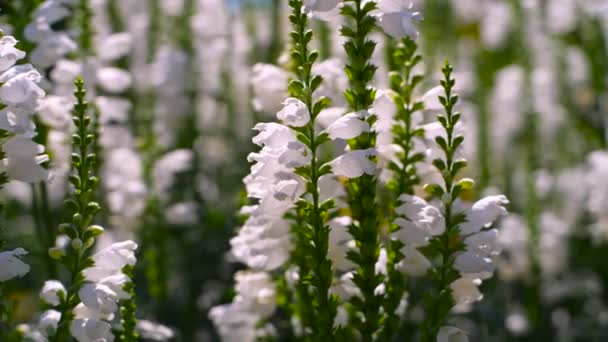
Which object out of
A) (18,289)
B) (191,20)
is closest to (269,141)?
(18,289)

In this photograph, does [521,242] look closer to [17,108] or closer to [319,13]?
[319,13]

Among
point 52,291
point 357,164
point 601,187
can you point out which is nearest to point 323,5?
point 357,164

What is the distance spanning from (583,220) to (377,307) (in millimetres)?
3793

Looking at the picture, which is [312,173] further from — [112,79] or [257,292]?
[112,79]

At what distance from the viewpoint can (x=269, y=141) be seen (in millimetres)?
2105

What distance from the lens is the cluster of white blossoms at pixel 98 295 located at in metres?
2.05

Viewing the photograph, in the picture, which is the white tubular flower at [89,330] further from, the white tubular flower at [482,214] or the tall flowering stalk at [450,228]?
the white tubular flower at [482,214]

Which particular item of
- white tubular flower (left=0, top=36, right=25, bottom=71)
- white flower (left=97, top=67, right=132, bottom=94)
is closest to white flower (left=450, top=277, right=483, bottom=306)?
white tubular flower (left=0, top=36, right=25, bottom=71)

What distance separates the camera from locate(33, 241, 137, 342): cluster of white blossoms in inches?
80.8

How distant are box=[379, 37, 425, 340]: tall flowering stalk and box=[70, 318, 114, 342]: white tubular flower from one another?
646 millimetres

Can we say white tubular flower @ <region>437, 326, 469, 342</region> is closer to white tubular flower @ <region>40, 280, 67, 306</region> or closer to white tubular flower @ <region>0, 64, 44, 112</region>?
white tubular flower @ <region>40, 280, 67, 306</region>

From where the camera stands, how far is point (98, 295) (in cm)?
205

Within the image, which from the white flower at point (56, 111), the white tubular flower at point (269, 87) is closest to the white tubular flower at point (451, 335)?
Answer: the white tubular flower at point (269, 87)

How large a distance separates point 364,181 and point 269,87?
0.71 meters
